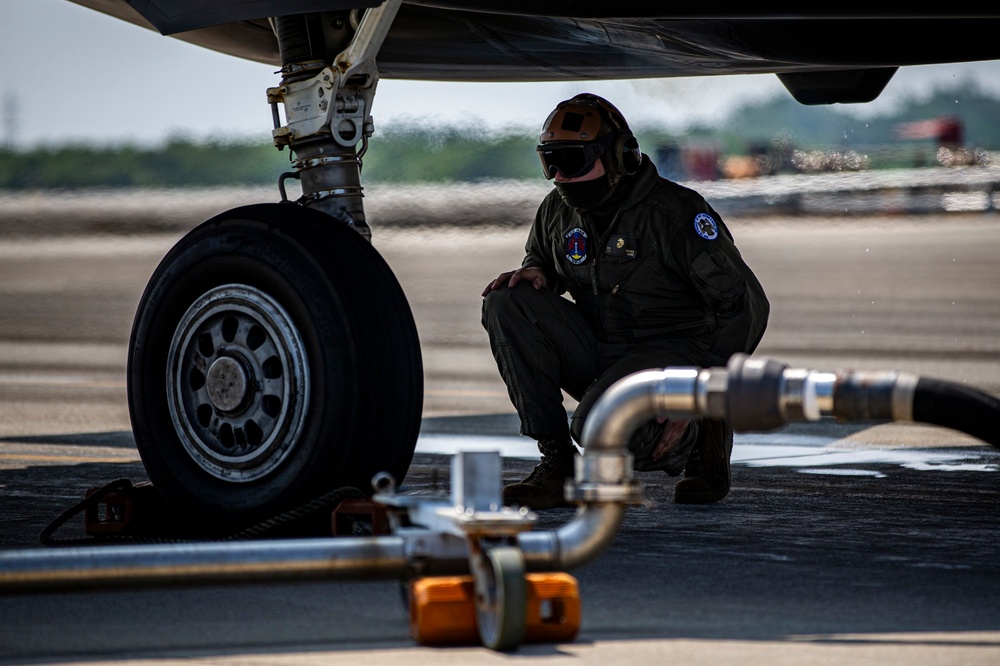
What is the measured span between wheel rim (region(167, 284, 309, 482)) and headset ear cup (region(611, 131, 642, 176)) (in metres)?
1.48

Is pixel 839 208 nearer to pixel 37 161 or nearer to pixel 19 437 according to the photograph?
pixel 37 161

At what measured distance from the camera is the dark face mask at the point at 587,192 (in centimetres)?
519

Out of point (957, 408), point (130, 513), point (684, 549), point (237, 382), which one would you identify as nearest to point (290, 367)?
point (237, 382)

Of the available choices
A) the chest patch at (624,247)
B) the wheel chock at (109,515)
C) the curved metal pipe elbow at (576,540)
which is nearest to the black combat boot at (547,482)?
the chest patch at (624,247)

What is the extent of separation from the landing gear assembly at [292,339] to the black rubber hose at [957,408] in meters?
1.58

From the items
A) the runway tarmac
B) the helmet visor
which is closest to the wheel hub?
the runway tarmac

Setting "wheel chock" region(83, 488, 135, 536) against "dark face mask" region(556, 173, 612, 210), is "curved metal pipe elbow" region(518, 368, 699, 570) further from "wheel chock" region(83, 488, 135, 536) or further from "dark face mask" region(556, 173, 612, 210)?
"dark face mask" region(556, 173, 612, 210)

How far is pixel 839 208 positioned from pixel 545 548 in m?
32.7

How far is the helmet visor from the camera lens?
16.9ft

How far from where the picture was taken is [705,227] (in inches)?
203

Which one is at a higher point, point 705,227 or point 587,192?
point 587,192

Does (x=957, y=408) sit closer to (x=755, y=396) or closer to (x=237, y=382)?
(x=755, y=396)

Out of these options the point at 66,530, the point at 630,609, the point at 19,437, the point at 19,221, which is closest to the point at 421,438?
the point at 19,437

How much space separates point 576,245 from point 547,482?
82cm
